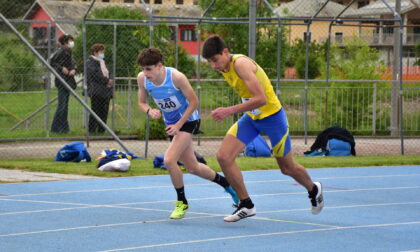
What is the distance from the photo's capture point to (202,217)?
929cm

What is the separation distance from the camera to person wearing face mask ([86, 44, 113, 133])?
17562 mm

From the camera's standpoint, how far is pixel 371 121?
68.9 feet

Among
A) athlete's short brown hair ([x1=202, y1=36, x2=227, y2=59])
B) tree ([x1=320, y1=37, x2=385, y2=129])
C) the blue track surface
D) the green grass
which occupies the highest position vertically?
athlete's short brown hair ([x1=202, y1=36, x2=227, y2=59])

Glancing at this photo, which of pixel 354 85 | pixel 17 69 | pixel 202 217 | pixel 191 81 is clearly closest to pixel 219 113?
pixel 202 217

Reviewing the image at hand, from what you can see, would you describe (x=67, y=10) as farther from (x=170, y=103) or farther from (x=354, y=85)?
(x=170, y=103)

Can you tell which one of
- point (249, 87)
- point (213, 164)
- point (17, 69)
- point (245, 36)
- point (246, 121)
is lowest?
point (213, 164)

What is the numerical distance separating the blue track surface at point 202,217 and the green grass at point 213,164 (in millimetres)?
715

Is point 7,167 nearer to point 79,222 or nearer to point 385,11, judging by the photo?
point 79,222

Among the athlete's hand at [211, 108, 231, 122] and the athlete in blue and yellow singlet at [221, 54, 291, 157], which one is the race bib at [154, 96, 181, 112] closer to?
the athlete in blue and yellow singlet at [221, 54, 291, 157]

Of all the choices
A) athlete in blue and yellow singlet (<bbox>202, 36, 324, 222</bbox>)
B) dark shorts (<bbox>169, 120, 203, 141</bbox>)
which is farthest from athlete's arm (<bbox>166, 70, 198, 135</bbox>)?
athlete in blue and yellow singlet (<bbox>202, 36, 324, 222</bbox>)


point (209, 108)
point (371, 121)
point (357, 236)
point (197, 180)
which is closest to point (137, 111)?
point (209, 108)

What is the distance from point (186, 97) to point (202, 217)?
1.27 metres

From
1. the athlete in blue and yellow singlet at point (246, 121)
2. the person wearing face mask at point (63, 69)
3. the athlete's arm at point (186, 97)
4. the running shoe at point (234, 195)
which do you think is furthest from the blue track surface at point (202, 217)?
the person wearing face mask at point (63, 69)

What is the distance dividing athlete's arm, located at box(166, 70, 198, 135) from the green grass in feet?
13.7
